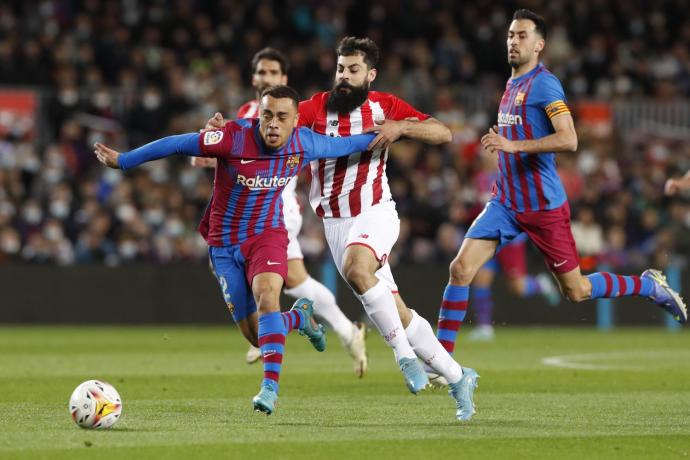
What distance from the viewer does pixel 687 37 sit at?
2350cm

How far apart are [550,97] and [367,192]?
1.39 metres

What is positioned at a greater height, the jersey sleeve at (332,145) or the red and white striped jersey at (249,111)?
the red and white striped jersey at (249,111)

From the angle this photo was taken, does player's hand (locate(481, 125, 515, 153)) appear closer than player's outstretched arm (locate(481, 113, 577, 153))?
Yes

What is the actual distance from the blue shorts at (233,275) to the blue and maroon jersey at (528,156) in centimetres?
190

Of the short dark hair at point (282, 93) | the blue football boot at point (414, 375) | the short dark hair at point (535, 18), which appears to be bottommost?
the blue football boot at point (414, 375)

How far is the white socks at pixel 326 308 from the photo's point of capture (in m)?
10.6

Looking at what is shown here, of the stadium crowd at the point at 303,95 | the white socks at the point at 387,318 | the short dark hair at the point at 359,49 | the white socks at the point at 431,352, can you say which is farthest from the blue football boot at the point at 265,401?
the stadium crowd at the point at 303,95

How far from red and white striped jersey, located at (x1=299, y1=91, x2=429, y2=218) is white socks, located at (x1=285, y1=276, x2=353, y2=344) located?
1.99 metres

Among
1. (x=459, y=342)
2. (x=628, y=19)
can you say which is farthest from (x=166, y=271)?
(x=628, y=19)

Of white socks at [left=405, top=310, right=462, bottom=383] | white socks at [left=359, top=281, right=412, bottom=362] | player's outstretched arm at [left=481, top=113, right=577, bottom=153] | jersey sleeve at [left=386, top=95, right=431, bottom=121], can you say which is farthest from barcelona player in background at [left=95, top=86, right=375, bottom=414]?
player's outstretched arm at [left=481, top=113, right=577, bottom=153]

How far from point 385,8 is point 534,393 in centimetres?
1451

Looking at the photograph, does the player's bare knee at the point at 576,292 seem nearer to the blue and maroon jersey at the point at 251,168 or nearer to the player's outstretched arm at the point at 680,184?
the player's outstretched arm at the point at 680,184

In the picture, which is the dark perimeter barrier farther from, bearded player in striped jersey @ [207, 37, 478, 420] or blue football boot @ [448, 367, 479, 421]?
blue football boot @ [448, 367, 479, 421]

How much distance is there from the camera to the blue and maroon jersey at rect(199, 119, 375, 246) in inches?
319
